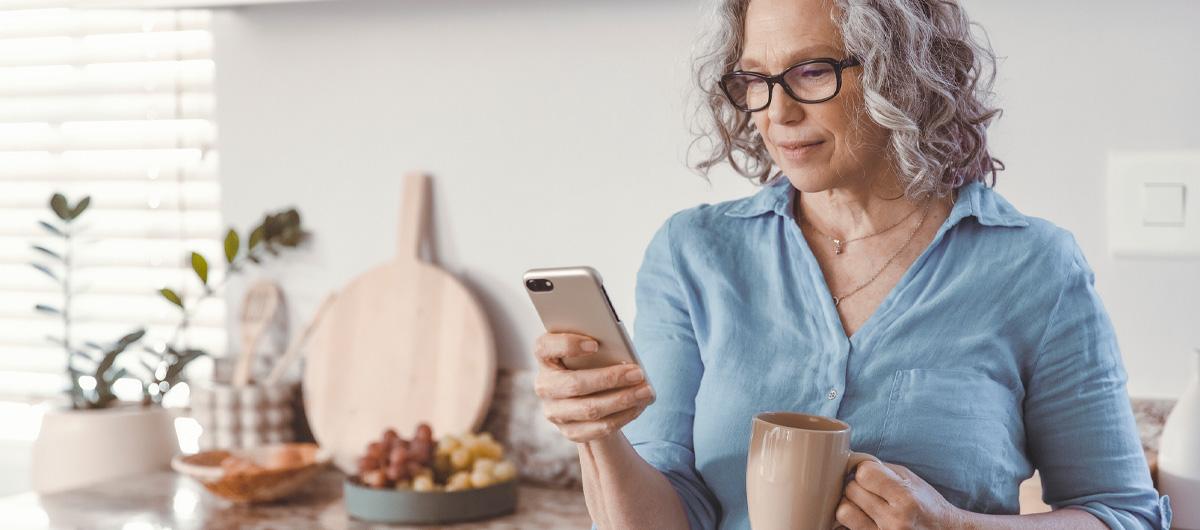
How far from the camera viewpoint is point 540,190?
1734 mm

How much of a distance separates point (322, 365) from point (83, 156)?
65 cm

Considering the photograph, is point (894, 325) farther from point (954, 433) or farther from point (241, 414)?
point (241, 414)

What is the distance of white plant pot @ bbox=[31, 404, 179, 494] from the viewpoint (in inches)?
70.4

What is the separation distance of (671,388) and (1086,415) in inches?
15.0

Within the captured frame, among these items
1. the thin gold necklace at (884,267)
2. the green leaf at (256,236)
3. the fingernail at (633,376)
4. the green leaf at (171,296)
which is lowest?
the fingernail at (633,376)

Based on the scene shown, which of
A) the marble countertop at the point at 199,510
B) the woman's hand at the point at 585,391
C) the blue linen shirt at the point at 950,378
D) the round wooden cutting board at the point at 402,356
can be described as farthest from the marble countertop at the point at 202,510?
the woman's hand at the point at 585,391

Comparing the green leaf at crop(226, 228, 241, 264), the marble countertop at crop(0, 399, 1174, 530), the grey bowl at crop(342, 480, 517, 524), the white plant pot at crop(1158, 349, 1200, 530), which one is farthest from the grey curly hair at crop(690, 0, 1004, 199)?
the green leaf at crop(226, 228, 241, 264)

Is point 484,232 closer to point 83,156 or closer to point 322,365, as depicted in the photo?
point 322,365

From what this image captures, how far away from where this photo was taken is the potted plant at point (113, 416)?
5.88 ft

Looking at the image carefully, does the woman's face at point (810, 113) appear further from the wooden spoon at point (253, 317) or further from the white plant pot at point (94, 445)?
the white plant pot at point (94, 445)

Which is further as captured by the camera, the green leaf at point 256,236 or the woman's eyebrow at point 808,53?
the green leaf at point 256,236

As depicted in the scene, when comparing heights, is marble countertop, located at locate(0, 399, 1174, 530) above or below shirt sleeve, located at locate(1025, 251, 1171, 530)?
below

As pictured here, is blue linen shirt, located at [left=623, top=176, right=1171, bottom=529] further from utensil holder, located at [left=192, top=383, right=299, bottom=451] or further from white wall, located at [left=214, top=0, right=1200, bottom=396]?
utensil holder, located at [left=192, top=383, right=299, bottom=451]

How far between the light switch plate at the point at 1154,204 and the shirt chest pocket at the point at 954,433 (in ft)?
1.63
